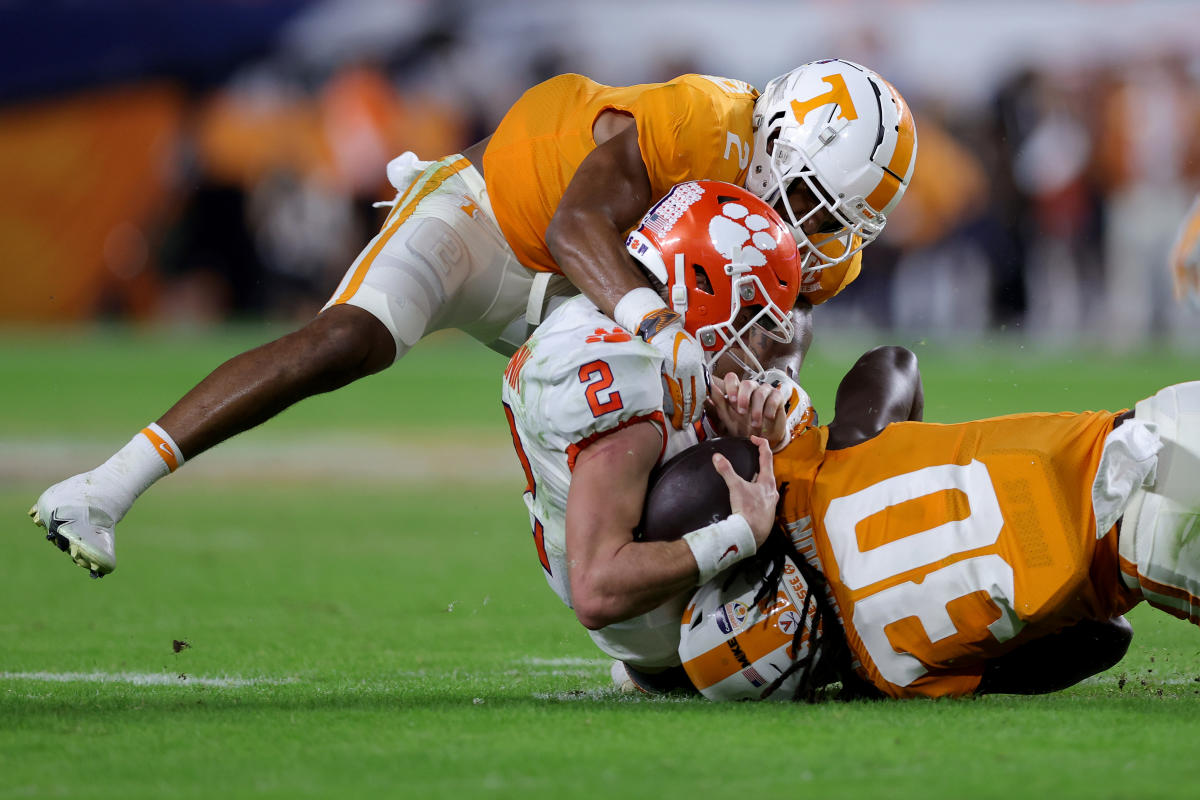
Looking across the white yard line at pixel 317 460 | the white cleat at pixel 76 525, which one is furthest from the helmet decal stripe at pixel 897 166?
the white yard line at pixel 317 460

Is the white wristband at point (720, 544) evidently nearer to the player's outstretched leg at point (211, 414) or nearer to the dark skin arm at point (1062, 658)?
the dark skin arm at point (1062, 658)

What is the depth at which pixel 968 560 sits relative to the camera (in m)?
3.02

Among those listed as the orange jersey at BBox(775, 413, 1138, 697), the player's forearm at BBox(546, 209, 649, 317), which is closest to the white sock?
the player's forearm at BBox(546, 209, 649, 317)

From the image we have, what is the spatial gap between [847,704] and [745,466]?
0.53m

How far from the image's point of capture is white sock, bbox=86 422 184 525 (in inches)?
139

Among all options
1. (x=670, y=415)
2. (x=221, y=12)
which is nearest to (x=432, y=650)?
(x=670, y=415)

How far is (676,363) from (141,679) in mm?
1494

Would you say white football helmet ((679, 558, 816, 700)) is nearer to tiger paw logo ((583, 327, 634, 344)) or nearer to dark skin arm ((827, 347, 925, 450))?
dark skin arm ((827, 347, 925, 450))

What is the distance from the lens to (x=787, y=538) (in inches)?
127

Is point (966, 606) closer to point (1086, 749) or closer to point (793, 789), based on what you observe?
point (1086, 749)

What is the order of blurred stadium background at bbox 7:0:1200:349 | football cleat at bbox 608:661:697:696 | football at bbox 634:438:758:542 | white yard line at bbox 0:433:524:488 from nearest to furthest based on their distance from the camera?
football at bbox 634:438:758:542, football cleat at bbox 608:661:697:696, white yard line at bbox 0:433:524:488, blurred stadium background at bbox 7:0:1200:349

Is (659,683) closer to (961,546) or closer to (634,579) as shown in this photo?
(634,579)

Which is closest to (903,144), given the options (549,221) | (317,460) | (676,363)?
(549,221)

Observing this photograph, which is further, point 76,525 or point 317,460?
point 317,460
